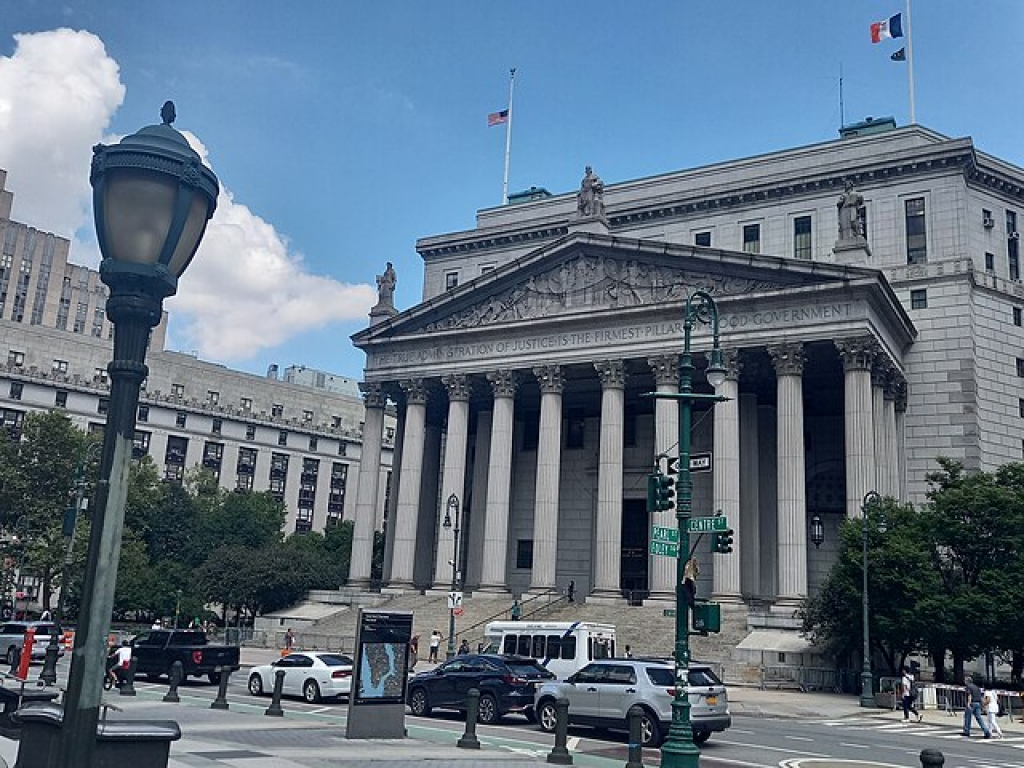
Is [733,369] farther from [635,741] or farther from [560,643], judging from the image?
[635,741]

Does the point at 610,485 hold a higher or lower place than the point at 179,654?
higher

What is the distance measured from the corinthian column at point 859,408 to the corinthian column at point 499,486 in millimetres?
18993

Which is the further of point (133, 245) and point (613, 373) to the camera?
point (613, 373)

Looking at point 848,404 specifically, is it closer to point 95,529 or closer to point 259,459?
point 95,529

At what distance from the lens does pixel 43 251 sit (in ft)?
414

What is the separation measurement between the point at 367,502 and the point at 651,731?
1591 inches

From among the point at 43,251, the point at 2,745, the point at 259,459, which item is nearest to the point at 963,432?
the point at 2,745

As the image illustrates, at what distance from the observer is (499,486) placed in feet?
186

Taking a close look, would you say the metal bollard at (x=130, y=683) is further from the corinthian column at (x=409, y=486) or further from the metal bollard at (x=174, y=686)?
the corinthian column at (x=409, y=486)

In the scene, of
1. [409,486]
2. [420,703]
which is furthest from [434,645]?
[420,703]

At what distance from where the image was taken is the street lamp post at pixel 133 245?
640 centimetres

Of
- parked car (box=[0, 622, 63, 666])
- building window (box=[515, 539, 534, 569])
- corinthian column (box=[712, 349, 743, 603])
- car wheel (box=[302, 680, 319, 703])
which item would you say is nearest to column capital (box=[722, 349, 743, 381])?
corinthian column (box=[712, 349, 743, 603])

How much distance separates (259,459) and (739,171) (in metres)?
66.3

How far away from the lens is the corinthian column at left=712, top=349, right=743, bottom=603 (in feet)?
157
